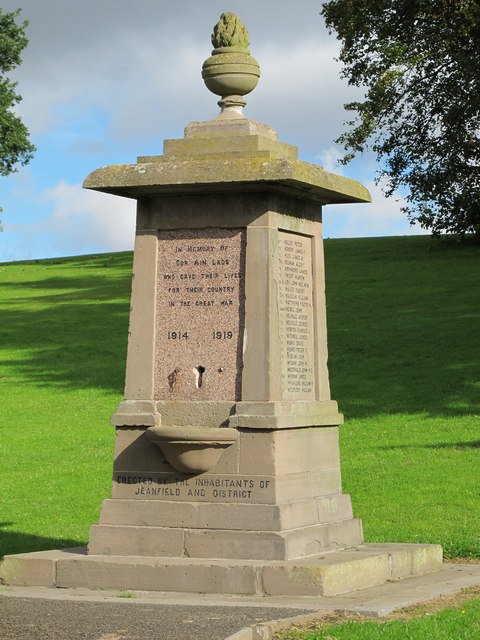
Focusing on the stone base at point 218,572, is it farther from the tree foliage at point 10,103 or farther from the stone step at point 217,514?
the tree foliage at point 10,103

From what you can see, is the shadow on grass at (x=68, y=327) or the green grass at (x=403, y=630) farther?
the shadow on grass at (x=68, y=327)

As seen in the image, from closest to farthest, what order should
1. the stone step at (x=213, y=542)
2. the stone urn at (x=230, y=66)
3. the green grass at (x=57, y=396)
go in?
the stone step at (x=213, y=542), the stone urn at (x=230, y=66), the green grass at (x=57, y=396)

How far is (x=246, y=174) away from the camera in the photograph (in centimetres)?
1132

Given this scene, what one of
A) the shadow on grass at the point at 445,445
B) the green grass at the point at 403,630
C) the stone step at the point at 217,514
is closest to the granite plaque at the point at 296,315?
the stone step at the point at 217,514

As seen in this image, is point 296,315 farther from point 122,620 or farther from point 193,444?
point 122,620

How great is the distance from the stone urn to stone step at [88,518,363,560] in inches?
176

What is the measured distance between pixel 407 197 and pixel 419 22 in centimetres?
479

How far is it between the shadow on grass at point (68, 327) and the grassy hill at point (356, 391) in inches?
3.3

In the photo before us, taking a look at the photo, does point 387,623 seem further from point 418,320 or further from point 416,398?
point 418,320

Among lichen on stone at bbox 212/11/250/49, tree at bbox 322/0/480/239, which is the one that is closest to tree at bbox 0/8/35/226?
tree at bbox 322/0/480/239

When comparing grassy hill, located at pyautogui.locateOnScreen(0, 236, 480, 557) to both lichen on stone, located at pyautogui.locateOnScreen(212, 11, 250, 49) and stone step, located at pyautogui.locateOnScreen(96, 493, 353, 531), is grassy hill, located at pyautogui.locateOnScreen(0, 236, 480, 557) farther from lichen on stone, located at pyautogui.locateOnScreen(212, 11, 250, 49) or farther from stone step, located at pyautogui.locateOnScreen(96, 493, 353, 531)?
lichen on stone, located at pyautogui.locateOnScreen(212, 11, 250, 49)

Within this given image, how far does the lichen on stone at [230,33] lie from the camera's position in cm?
1241

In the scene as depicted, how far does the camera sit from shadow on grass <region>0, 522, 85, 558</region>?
1519 centimetres

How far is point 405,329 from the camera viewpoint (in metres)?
37.1
